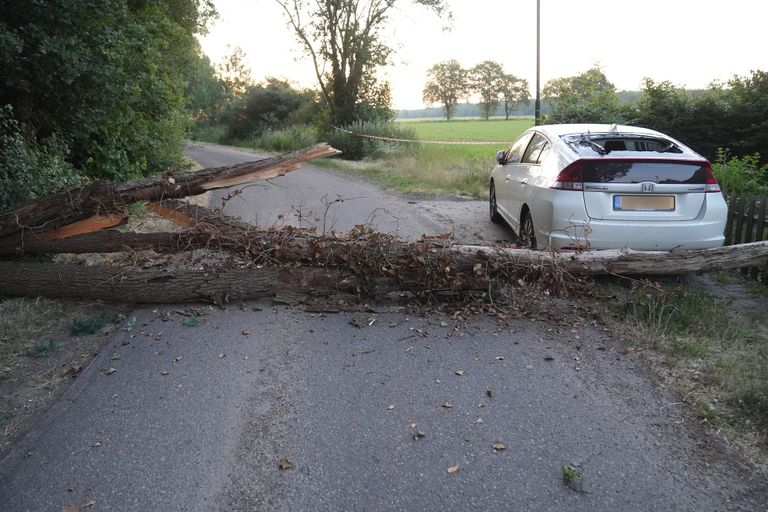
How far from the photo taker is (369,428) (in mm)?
3738

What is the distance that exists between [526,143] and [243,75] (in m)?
73.1

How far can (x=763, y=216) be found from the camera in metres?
6.93

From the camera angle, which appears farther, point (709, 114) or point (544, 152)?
point (709, 114)

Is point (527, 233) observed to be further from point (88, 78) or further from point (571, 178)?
point (88, 78)

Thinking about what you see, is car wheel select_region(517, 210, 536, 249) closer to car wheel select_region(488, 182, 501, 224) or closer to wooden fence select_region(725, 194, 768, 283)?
car wheel select_region(488, 182, 501, 224)

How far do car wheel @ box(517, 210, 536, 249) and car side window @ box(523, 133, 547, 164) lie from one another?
0.75m

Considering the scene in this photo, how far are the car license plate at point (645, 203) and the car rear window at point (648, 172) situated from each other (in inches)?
6.7

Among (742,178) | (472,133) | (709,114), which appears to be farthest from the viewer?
(472,133)

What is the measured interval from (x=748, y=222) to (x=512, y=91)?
360 feet

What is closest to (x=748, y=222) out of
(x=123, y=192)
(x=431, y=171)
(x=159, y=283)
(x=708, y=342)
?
(x=708, y=342)

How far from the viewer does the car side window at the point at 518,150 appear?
849 centimetres

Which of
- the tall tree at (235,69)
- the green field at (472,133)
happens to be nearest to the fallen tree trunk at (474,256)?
the green field at (472,133)

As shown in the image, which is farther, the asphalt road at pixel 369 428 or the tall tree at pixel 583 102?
the tall tree at pixel 583 102

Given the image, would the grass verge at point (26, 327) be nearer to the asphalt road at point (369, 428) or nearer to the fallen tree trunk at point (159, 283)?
the fallen tree trunk at point (159, 283)
